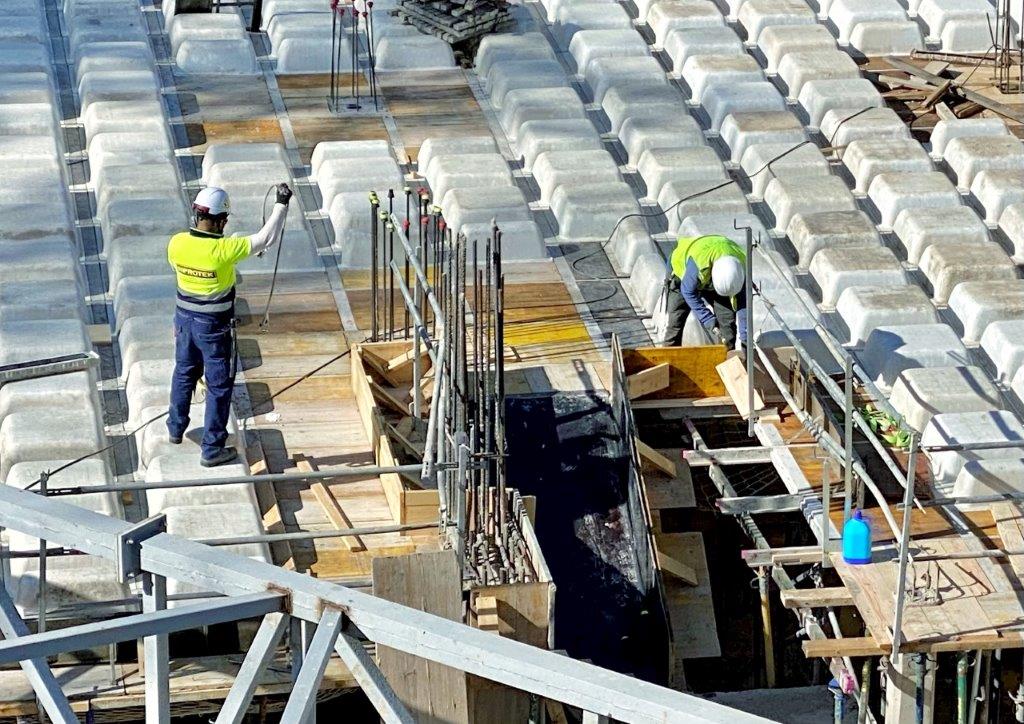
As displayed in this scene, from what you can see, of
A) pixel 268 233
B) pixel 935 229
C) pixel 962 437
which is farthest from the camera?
pixel 935 229

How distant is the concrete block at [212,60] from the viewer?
81.4 ft

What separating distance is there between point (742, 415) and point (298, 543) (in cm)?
400

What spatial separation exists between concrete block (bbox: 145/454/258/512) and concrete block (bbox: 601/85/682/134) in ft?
28.1

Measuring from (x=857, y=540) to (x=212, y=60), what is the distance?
471 inches

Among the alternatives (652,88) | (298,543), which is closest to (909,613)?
(298,543)

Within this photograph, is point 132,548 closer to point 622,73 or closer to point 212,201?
point 212,201

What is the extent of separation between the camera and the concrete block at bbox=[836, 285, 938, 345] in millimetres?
19750

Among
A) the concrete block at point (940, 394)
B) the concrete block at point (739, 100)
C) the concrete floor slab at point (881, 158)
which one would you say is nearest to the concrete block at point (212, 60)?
the concrete block at point (739, 100)

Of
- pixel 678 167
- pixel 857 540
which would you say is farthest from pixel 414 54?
pixel 857 540

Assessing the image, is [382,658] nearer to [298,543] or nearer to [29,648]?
[298,543]

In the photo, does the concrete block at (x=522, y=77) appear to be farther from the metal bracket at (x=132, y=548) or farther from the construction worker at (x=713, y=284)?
the metal bracket at (x=132, y=548)

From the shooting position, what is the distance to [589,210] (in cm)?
2150

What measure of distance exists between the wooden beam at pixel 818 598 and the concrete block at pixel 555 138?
835 centimetres

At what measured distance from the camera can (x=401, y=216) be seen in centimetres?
2080
